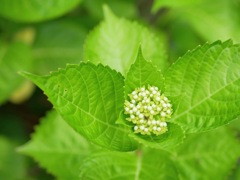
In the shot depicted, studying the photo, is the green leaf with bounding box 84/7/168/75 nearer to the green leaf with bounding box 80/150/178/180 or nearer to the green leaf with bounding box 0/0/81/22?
the green leaf with bounding box 80/150/178/180

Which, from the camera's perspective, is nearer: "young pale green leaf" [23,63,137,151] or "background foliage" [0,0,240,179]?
"young pale green leaf" [23,63,137,151]

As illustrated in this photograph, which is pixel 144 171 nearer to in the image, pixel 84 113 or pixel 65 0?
pixel 84 113

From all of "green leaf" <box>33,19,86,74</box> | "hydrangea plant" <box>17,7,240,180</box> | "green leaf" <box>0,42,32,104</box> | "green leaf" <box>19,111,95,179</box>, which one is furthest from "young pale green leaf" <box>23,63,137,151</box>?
"green leaf" <box>33,19,86,74</box>

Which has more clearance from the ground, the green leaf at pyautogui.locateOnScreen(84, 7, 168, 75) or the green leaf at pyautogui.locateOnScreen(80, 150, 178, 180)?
the green leaf at pyautogui.locateOnScreen(84, 7, 168, 75)

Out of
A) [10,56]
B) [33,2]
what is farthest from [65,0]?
[10,56]

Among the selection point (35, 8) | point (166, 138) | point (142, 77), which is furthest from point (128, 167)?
point (35, 8)

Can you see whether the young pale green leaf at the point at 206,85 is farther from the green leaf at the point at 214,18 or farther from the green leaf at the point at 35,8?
the green leaf at the point at 214,18

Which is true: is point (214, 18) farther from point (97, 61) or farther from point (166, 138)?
point (166, 138)
